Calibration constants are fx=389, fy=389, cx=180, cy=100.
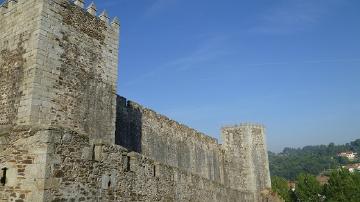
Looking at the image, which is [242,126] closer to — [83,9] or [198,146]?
[198,146]

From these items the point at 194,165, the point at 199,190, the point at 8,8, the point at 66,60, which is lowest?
the point at 199,190

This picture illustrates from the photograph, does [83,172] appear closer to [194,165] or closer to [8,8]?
[8,8]

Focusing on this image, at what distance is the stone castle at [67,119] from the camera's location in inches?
328

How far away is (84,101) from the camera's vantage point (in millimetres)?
13469

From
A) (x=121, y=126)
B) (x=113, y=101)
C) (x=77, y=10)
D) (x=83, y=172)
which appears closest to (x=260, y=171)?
(x=121, y=126)

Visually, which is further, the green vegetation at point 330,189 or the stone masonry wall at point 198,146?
the green vegetation at point 330,189

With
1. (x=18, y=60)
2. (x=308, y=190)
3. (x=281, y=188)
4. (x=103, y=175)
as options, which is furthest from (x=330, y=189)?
(x=18, y=60)

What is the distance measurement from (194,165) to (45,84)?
55.5ft

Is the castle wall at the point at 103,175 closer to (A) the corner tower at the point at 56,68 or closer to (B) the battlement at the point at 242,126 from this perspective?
(A) the corner tower at the point at 56,68

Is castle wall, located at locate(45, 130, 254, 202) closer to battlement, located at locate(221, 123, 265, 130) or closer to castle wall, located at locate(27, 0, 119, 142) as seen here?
castle wall, located at locate(27, 0, 119, 142)

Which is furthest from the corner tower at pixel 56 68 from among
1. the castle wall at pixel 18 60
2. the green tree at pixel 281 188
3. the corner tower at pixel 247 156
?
the green tree at pixel 281 188

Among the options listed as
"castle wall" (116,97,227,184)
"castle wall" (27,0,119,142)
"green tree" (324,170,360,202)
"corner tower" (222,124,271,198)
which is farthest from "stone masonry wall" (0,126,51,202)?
"green tree" (324,170,360,202)

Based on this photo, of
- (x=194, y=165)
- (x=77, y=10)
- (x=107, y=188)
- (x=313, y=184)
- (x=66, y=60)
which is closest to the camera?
(x=107, y=188)

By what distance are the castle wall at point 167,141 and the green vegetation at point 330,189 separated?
1256 centimetres
